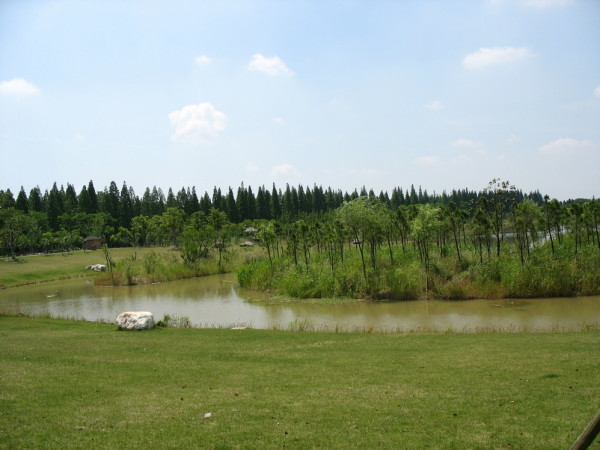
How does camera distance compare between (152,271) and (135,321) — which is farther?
(152,271)

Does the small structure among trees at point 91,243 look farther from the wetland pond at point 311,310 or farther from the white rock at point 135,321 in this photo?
the white rock at point 135,321

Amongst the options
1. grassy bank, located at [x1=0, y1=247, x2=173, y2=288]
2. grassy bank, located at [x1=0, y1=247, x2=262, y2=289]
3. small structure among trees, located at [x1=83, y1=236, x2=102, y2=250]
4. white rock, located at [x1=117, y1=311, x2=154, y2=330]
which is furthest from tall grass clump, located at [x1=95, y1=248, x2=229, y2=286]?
small structure among trees, located at [x1=83, y1=236, x2=102, y2=250]

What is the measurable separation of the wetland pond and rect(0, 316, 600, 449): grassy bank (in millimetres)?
5542

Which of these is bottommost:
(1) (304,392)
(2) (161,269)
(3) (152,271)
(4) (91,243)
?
(1) (304,392)

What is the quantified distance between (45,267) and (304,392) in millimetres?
57948

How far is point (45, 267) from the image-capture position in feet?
187

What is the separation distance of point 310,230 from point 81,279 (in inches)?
1182

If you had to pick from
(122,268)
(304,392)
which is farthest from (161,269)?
(304,392)

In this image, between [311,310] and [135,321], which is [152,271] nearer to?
[311,310]

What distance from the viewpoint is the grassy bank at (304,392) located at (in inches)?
260

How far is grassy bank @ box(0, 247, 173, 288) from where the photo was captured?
1980 inches

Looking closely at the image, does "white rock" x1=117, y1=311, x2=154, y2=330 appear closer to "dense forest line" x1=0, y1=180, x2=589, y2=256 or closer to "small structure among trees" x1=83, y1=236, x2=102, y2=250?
"dense forest line" x1=0, y1=180, x2=589, y2=256

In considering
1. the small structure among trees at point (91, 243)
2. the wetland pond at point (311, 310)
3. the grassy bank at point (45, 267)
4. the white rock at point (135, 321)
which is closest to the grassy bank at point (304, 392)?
the white rock at point (135, 321)

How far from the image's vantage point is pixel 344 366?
37.1 ft
